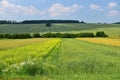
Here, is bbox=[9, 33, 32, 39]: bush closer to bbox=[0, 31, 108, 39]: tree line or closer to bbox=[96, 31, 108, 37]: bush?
bbox=[0, 31, 108, 39]: tree line

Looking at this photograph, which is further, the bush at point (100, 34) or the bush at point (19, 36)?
the bush at point (100, 34)

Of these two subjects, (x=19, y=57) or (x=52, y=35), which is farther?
(x=52, y=35)

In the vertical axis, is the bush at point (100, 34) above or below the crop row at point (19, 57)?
below

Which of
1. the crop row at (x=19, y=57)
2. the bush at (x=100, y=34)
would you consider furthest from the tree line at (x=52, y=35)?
the crop row at (x=19, y=57)

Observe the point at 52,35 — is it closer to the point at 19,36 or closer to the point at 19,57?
the point at 19,36

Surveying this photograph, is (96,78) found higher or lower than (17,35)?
higher

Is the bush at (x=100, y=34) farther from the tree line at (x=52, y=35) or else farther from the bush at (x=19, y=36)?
the bush at (x=19, y=36)

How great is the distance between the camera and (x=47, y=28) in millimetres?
148125

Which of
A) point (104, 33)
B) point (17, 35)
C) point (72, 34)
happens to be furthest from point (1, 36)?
point (104, 33)

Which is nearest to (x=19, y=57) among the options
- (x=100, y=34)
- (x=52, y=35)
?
(x=52, y=35)

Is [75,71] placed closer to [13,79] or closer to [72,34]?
[13,79]

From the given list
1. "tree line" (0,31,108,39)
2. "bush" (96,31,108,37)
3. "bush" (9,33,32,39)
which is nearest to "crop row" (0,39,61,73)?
"bush" (9,33,32,39)

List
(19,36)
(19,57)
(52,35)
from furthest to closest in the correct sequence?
1. (52,35)
2. (19,36)
3. (19,57)

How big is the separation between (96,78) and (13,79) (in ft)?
12.9
